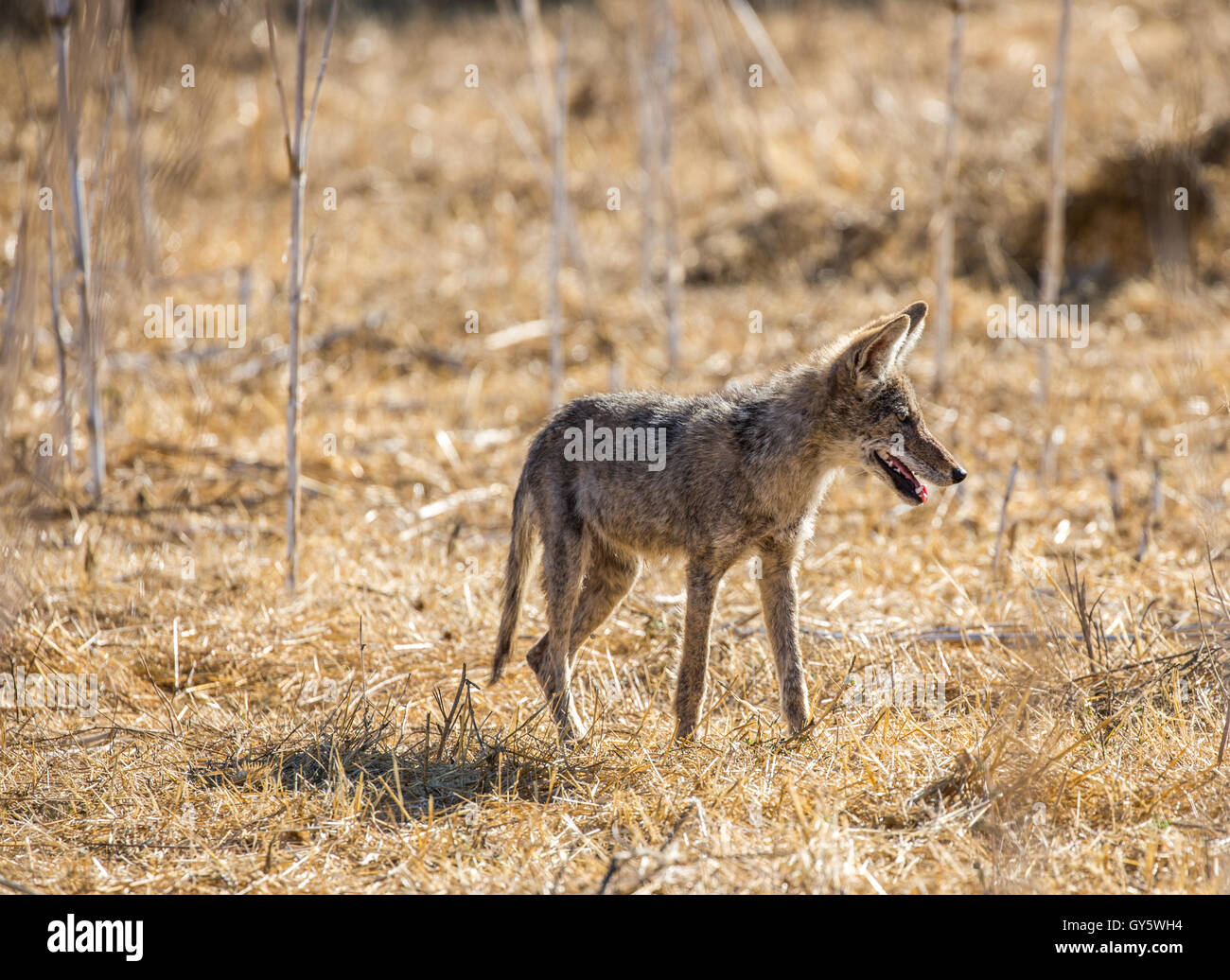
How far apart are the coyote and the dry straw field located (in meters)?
0.30

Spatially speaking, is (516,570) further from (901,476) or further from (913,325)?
(913,325)

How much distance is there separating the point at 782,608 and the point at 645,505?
0.70 meters

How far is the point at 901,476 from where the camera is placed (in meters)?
4.72

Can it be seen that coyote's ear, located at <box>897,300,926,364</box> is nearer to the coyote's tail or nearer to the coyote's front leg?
the coyote's front leg

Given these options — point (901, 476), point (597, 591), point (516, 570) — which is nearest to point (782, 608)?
point (901, 476)

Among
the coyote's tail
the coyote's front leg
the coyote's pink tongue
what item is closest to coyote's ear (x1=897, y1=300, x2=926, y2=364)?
the coyote's pink tongue

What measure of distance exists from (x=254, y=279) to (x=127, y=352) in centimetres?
222

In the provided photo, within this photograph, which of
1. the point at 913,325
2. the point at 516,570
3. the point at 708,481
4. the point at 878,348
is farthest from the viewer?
the point at 516,570

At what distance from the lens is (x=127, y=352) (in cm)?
1031

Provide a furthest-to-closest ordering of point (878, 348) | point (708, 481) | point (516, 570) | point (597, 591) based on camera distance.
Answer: point (516, 570)
point (597, 591)
point (708, 481)
point (878, 348)
